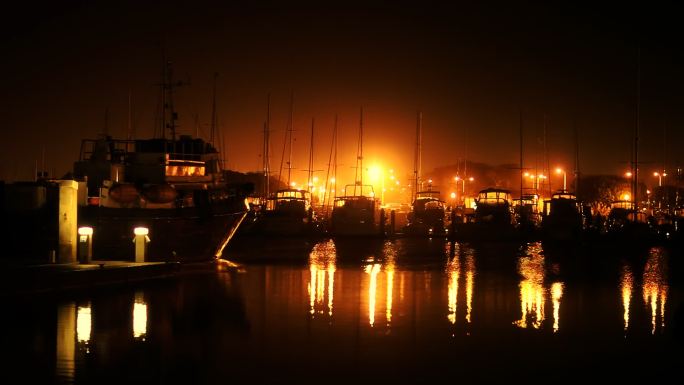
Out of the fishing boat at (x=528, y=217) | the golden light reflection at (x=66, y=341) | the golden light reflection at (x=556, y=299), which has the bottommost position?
the golden light reflection at (x=66, y=341)

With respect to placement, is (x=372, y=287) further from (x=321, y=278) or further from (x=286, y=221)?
(x=286, y=221)

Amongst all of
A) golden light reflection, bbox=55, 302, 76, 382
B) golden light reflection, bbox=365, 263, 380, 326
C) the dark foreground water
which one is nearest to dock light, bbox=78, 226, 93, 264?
the dark foreground water

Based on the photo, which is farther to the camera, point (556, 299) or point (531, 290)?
point (531, 290)

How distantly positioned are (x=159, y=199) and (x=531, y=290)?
12.8 metres

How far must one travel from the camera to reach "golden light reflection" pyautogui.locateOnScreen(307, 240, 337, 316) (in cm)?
1895

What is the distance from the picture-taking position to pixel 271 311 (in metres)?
18.1

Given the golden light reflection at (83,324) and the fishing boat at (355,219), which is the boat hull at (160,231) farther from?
the fishing boat at (355,219)

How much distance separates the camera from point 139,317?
55.2 ft

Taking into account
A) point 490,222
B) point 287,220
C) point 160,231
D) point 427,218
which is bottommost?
point 160,231

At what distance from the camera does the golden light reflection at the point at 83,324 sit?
1473 centimetres

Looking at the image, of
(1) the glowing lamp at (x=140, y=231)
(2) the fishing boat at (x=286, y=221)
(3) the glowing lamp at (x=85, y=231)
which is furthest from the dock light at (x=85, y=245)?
(2) the fishing boat at (x=286, y=221)

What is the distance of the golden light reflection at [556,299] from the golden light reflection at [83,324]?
8.99m

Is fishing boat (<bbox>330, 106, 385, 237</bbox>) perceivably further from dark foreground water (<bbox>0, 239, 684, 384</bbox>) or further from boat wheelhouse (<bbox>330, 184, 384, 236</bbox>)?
dark foreground water (<bbox>0, 239, 684, 384</bbox>)

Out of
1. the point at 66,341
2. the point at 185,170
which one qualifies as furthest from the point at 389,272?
the point at 66,341
